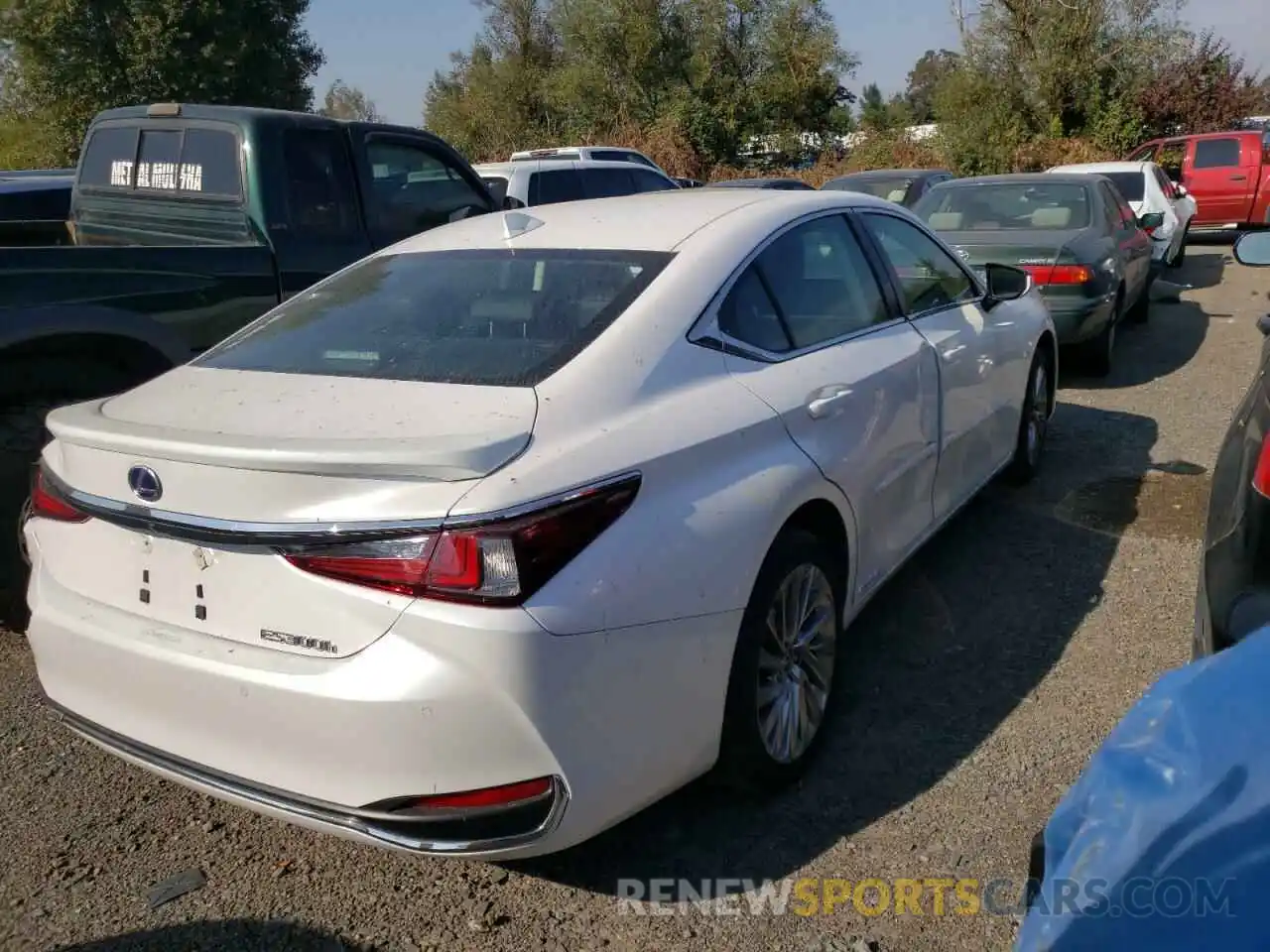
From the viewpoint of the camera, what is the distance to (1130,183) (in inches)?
516

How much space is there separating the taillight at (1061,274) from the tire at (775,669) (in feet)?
16.9

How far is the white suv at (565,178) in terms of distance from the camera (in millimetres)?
9531

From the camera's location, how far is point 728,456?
270 cm

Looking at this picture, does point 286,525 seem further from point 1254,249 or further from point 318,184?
point 1254,249

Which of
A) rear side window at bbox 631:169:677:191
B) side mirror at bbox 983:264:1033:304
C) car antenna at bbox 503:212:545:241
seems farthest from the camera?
rear side window at bbox 631:169:677:191

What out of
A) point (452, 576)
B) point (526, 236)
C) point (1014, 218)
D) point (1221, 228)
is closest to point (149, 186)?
point (526, 236)

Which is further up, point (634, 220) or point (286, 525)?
point (634, 220)

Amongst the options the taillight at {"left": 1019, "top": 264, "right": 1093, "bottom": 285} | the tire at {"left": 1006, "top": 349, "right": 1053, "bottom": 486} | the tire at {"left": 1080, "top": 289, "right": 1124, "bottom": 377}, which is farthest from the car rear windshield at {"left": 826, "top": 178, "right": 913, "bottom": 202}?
the tire at {"left": 1006, "top": 349, "right": 1053, "bottom": 486}

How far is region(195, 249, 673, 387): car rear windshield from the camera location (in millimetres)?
2771

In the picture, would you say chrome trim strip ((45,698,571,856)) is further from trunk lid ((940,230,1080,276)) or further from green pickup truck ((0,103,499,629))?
trunk lid ((940,230,1080,276))

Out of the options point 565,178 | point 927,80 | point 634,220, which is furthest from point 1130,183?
point 927,80

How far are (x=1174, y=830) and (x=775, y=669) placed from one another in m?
1.43

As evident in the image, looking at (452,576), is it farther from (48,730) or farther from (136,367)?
(136,367)

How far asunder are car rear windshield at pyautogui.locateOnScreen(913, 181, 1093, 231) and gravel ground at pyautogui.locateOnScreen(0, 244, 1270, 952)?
463cm
